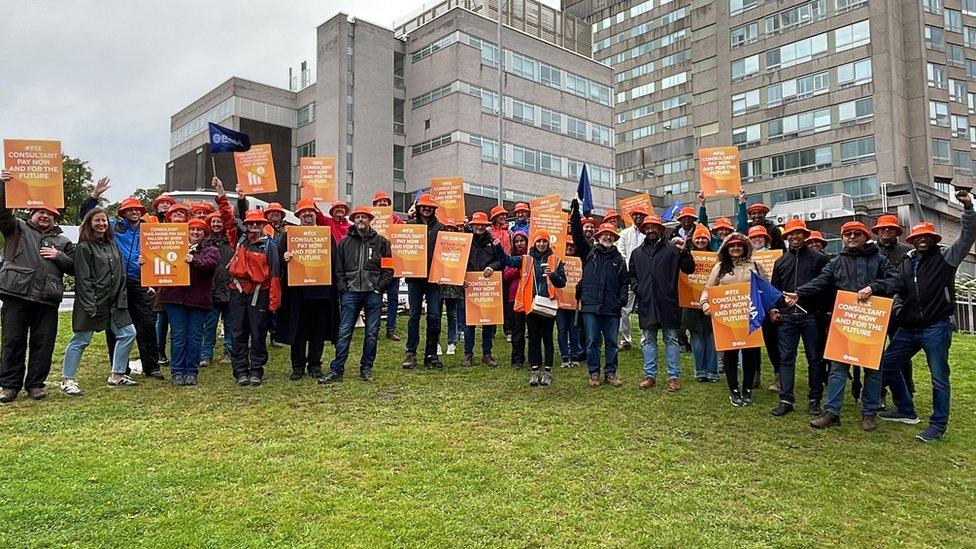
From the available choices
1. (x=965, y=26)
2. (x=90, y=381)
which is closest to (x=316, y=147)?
(x=90, y=381)

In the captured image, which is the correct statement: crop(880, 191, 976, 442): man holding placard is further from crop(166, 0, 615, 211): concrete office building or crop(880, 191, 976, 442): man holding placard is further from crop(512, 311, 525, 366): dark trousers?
crop(166, 0, 615, 211): concrete office building

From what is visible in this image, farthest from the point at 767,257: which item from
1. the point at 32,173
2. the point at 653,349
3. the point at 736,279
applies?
the point at 32,173

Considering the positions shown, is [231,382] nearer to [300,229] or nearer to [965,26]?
[300,229]

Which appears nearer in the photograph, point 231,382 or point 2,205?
point 2,205

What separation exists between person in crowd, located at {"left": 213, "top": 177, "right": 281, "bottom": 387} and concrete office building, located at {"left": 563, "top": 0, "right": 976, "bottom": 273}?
44.3 m

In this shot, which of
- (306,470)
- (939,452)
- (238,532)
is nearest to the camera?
(238,532)

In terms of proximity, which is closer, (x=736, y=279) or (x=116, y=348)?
(x=736, y=279)

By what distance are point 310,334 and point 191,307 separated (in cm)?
158

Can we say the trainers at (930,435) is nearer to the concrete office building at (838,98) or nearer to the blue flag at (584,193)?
the blue flag at (584,193)

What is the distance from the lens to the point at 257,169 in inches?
484

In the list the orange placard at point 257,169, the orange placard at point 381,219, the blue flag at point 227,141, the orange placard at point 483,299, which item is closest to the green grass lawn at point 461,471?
the orange placard at point 483,299

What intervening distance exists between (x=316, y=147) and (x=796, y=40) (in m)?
41.9

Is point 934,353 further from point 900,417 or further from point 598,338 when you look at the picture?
point 598,338

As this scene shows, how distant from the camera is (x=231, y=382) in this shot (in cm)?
916
